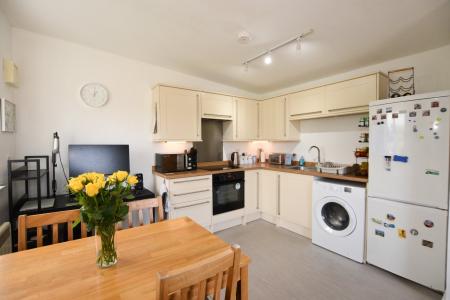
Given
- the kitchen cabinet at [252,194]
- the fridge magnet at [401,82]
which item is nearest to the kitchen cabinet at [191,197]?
the kitchen cabinet at [252,194]

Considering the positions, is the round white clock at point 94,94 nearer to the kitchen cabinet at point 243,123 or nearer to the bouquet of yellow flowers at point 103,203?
the kitchen cabinet at point 243,123

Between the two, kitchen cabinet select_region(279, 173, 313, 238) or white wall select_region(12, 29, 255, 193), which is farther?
kitchen cabinet select_region(279, 173, 313, 238)

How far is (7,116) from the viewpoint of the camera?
6.68 feet

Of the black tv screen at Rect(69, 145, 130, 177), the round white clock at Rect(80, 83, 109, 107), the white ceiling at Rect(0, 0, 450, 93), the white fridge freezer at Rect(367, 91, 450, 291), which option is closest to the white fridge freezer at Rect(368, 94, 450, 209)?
the white fridge freezer at Rect(367, 91, 450, 291)

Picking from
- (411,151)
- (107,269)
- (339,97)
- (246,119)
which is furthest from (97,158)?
(411,151)

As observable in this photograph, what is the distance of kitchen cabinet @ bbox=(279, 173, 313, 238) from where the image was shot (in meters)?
2.82

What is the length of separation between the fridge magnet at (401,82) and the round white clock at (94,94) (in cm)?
342

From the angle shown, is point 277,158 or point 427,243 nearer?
point 427,243

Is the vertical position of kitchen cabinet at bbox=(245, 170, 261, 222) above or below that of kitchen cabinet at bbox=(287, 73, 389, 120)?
below

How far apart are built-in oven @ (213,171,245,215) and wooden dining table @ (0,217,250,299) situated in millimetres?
1675

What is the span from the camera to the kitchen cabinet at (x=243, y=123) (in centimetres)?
360

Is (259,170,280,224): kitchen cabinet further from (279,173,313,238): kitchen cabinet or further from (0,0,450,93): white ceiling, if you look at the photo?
(0,0,450,93): white ceiling

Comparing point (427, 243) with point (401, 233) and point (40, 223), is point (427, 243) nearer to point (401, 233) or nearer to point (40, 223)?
point (401, 233)

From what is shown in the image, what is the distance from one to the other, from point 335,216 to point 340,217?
56 millimetres
